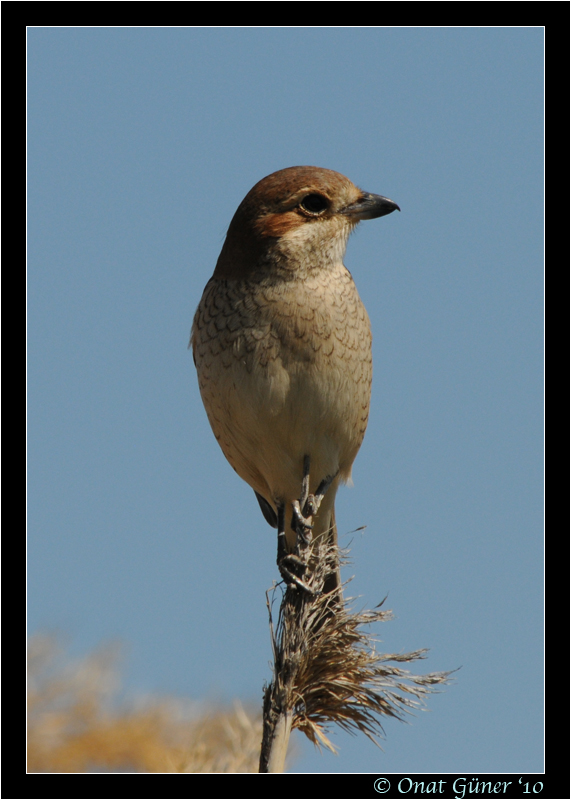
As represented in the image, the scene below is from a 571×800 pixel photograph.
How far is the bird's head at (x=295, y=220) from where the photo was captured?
4.95 metres

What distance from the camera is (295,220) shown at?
5.00m

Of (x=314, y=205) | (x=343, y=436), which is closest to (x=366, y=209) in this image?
(x=314, y=205)

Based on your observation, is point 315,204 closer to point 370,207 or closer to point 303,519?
point 370,207

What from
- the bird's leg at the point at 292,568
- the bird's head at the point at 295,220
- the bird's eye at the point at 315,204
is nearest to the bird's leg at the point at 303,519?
A: the bird's leg at the point at 292,568

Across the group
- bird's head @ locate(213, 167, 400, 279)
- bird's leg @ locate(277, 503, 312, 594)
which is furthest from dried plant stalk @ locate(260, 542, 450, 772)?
bird's head @ locate(213, 167, 400, 279)

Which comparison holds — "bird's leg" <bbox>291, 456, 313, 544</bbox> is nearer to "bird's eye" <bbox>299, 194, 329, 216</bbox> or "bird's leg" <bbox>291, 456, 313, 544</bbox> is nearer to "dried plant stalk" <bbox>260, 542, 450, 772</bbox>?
"dried plant stalk" <bbox>260, 542, 450, 772</bbox>

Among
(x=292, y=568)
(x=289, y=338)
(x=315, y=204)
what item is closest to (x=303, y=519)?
(x=292, y=568)

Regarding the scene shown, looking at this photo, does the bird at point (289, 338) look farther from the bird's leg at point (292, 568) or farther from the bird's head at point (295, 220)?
the bird's leg at point (292, 568)

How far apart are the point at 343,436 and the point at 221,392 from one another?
0.78m

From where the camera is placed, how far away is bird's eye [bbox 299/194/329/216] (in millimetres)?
5055

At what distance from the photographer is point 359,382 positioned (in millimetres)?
4984

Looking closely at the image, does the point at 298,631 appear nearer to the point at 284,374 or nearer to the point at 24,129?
the point at 284,374

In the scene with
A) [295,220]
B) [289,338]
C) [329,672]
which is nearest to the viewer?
[329,672]

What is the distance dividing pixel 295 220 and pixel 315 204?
19 cm
